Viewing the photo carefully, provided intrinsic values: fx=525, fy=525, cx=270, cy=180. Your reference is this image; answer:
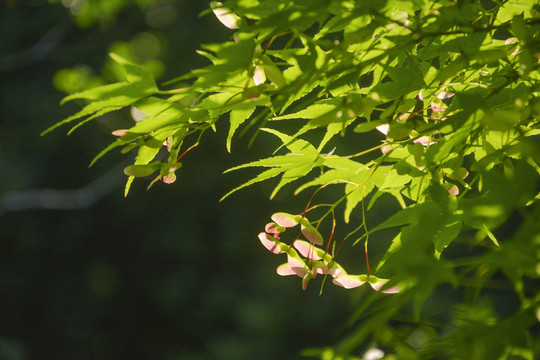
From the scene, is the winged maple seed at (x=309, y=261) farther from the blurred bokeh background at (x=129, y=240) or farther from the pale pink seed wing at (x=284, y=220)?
the blurred bokeh background at (x=129, y=240)

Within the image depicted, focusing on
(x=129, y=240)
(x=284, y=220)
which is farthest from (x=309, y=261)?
(x=129, y=240)

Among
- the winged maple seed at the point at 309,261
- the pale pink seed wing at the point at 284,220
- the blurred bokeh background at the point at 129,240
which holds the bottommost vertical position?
the blurred bokeh background at the point at 129,240

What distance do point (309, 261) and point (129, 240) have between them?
12.7 feet

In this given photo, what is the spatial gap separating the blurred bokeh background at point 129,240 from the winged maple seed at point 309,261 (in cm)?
296

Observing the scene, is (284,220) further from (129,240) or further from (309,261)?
(129,240)

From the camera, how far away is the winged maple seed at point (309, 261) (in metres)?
0.60

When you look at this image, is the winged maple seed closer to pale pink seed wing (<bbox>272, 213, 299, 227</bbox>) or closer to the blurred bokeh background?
pale pink seed wing (<bbox>272, 213, 299, 227</bbox>)

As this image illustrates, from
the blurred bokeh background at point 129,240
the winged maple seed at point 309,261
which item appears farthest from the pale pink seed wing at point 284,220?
the blurred bokeh background at point 129,240

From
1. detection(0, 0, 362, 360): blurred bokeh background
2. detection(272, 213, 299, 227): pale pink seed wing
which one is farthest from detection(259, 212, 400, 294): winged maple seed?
detection(0, 0, 362, 360): blurred bokeh background

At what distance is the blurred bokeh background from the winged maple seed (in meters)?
2.96

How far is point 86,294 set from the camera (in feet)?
13.9

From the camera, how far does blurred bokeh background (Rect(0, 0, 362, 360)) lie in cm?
→ 388

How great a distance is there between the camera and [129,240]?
4.28 m

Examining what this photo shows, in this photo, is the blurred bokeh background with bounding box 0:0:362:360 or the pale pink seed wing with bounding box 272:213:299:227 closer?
the pale pink seed wing with bounding box 272:213:299:227
